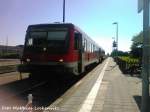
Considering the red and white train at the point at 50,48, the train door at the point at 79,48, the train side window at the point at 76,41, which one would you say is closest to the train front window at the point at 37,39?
the red and white train at the point at 50,48

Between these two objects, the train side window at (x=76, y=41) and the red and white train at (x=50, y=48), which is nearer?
the red and white train at (x=50, y=48)

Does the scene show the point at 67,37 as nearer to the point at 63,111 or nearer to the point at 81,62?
the point at 81,62

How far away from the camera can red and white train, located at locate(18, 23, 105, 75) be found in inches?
629

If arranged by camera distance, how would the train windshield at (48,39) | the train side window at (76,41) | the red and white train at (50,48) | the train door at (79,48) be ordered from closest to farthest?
the red and white train at (50,48) < the train windshield at (48,39) < the train side window at (76,41) < the train door at (79,48)

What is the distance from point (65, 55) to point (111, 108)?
6842mm

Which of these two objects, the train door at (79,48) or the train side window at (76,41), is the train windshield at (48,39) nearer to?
the train side window at (76,41)

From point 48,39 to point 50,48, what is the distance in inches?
20.5

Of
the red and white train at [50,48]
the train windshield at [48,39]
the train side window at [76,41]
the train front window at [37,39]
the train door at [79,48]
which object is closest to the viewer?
the red and white train at [50,48]

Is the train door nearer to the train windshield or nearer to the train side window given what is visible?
the train side window

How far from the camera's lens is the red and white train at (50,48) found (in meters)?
16.0

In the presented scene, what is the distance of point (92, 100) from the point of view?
36.2ft

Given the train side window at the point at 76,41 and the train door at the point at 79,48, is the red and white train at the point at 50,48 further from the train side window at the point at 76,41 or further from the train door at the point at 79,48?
the train door at the point at 79,48

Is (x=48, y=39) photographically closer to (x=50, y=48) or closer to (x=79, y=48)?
(x=50, y=48)

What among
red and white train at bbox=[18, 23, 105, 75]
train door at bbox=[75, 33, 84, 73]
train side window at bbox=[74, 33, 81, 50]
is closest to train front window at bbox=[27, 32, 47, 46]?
red and white train at bbox=[18, 23, 105, 75]
